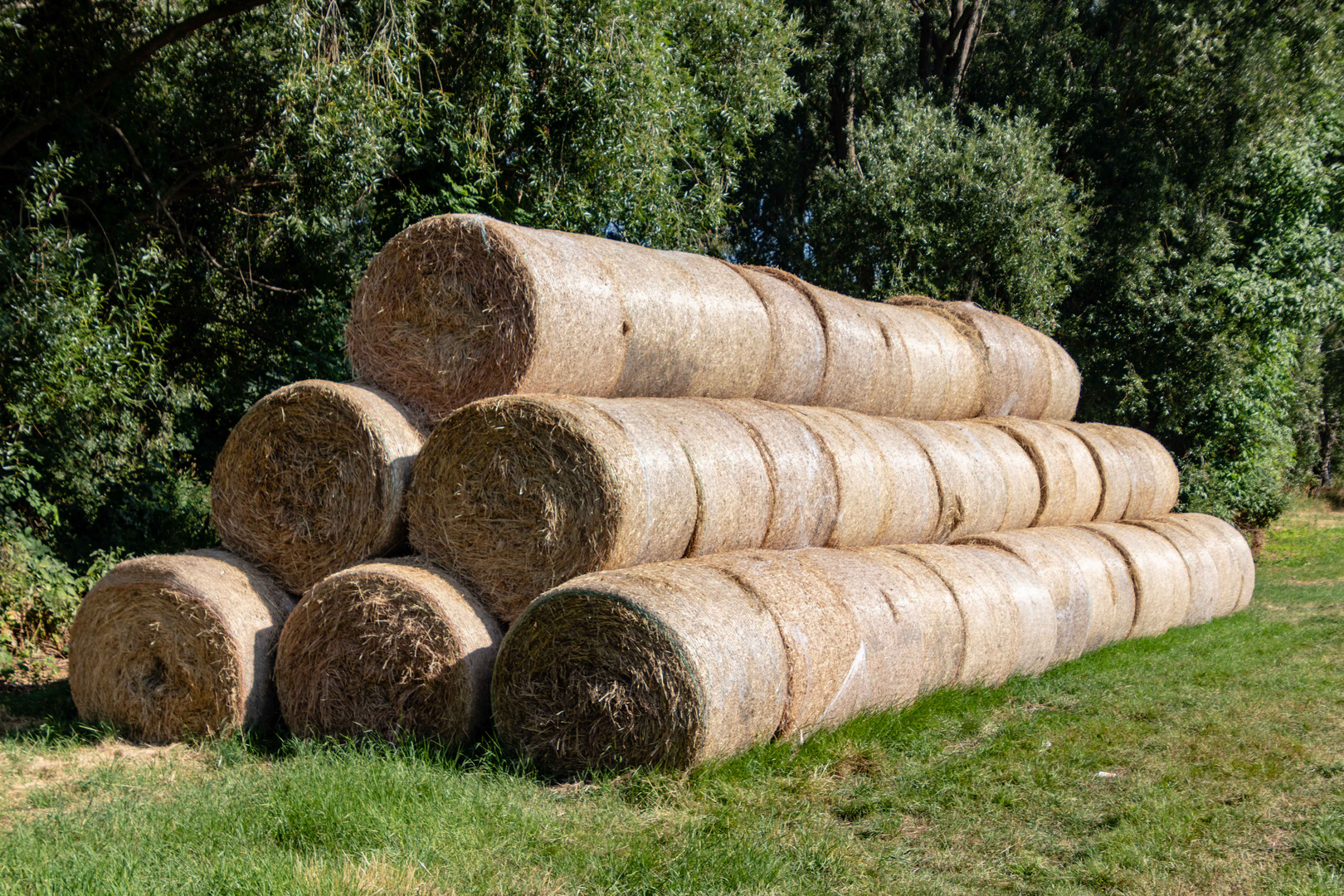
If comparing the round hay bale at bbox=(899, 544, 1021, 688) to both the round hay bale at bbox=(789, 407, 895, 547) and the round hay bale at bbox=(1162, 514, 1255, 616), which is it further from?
the round hay bale at bbox=(1162, 514, 1255, 616)

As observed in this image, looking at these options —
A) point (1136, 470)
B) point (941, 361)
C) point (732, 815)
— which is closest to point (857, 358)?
point (941, 361)

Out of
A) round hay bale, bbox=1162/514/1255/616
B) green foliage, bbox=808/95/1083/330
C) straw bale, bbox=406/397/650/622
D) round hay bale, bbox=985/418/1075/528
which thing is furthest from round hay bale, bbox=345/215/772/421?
green foliage, bbox=808/95/1083/330

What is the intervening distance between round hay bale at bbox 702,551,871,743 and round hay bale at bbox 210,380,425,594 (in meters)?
2.06

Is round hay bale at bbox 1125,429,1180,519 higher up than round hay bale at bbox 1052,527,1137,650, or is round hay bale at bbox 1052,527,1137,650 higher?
round hay bale at bbox 1125,429,1180,519

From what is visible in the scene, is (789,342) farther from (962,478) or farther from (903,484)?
(962,478)

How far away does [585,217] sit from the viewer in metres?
11.1

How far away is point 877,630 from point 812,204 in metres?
15.6

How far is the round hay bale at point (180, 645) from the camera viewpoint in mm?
6410

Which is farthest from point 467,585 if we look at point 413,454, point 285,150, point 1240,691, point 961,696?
point 1240,691

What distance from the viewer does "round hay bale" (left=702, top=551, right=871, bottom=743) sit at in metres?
6.10

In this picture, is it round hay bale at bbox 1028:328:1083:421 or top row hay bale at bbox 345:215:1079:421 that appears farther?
round hay bale at bbox 1028:328:1083:421

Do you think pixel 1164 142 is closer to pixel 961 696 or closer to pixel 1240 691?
pixel 1240 691

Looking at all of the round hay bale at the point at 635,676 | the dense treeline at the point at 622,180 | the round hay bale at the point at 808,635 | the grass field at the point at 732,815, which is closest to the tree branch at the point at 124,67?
the dense treeline at the point at 622,180

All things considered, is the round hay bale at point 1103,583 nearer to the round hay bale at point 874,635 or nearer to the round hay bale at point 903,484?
the round hay bale at point 903,484
